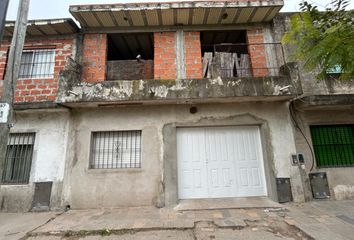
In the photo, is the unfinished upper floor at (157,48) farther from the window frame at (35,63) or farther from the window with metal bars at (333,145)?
the window with metal bars at (333,145)

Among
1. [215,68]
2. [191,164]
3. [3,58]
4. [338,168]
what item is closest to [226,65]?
[215,68]

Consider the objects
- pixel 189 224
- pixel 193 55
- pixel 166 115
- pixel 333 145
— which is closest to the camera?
pixel 189 224

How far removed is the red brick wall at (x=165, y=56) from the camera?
6.29m

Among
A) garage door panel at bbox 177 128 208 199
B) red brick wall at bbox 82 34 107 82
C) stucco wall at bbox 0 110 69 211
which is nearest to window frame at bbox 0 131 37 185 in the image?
stucco wall at bbox 0 110 69 211

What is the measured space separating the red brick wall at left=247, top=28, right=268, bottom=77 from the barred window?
6.54 meters

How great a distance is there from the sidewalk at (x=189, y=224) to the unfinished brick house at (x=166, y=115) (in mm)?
568

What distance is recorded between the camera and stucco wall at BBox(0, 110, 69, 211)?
5.51 meters

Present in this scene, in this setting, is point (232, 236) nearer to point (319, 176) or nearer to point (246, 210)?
point (246, 210)

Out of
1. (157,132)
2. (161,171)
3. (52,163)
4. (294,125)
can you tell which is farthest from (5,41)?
(294,125)

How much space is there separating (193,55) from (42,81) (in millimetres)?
4904

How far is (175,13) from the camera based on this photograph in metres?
6.12

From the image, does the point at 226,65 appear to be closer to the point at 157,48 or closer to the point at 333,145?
the point at 157,48

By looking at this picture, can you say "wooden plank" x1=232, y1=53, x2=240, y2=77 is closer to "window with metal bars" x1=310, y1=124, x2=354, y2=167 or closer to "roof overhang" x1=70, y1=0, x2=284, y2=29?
Answer: "roof overhang" x1=70, y1=0, x2=284, y2=29

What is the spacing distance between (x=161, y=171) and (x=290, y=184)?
3.65 m
